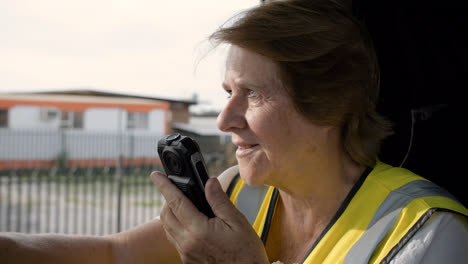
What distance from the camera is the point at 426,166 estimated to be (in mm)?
1472

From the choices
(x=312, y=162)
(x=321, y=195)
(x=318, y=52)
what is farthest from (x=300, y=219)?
(x=318, y=52)

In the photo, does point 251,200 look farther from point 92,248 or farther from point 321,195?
point 92,248

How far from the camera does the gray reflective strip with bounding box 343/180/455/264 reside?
1052 mm

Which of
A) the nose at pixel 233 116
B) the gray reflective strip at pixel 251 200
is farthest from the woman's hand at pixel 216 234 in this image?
the gray reflective strip at pixel 251 200

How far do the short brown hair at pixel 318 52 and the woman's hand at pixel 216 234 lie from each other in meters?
0.37

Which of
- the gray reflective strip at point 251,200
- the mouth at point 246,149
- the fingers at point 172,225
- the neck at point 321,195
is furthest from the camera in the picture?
the gray reflective strip at point 251,200

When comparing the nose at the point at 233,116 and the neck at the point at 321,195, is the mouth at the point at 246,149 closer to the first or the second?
the nose at the point at 233,116

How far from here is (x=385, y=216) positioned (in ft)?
3.58

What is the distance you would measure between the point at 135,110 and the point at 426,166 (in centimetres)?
1894

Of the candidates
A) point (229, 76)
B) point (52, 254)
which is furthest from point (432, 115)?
point (52, 254)

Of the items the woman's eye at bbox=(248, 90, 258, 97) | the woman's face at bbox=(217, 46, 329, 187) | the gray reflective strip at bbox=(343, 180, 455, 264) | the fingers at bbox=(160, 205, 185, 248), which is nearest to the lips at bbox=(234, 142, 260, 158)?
the woman's face at bbox=(217, 46, 329, 187)

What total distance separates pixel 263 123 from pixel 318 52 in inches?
10.0

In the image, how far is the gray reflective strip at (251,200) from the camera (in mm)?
1417

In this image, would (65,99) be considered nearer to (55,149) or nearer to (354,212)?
(55,149)
